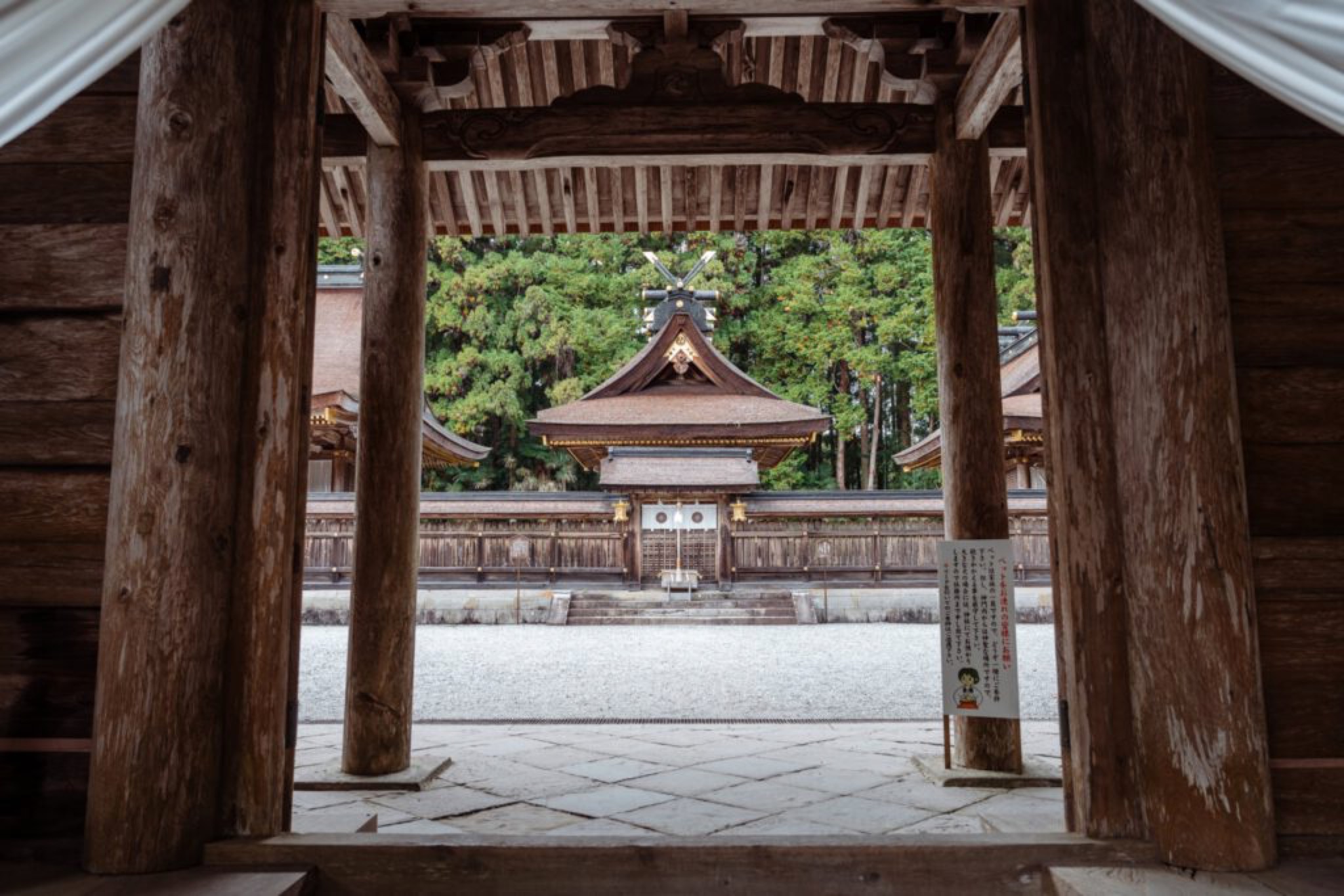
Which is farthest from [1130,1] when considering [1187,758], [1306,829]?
[1306,829]

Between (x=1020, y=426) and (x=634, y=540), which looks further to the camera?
(x=634, y=540)

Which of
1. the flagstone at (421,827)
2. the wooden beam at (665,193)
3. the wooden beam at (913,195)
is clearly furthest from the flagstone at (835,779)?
the wooden beam at (665,193)

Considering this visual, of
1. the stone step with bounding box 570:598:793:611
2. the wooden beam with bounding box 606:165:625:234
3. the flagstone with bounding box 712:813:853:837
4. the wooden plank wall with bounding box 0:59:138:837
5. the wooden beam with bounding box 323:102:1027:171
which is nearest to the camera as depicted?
the wooden plank wall with bounding box 0:59:138:837

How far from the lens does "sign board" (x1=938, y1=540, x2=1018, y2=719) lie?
3598mm

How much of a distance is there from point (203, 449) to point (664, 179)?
3.29m

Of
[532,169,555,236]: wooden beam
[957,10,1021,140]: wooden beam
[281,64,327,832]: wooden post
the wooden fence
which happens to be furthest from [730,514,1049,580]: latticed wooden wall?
[281,64,327,832]: wooden post

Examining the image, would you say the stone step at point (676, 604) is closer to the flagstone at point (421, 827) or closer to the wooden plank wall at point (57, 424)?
the flagstone at point (421, 827)

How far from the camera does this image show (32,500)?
7.93 feet

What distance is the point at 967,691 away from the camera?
3635 millimetres

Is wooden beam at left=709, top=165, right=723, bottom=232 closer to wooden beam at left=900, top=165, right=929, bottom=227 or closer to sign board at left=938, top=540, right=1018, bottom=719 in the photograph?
wooden beam at left=900, top=165, right=929, bottom=227

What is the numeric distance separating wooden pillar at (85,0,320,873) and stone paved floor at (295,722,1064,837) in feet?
1.92

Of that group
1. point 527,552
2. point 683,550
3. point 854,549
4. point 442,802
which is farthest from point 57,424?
point 854,549

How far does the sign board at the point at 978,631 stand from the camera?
3598 millimetres

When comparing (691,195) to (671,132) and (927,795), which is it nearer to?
(671,132)
